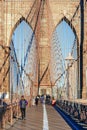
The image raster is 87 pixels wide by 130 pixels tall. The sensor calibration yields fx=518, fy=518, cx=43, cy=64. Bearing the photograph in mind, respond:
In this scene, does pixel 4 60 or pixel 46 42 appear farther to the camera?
pixel 46 42

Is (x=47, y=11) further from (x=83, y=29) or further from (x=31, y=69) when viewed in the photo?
(x=31, y=69)

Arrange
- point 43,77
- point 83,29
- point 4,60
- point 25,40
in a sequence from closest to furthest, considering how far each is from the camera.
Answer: point 25,40
point 4,60
point 83,29
point 43,77

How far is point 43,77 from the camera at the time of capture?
59.0 meters

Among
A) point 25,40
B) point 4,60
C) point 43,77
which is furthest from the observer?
point 43,77

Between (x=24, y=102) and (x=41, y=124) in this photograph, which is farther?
(x=24, y=102)

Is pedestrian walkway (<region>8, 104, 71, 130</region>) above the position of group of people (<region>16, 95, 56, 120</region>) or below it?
below

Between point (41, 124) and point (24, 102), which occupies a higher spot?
point (24, 102)

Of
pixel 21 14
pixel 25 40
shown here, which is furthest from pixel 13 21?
pixel 25 40

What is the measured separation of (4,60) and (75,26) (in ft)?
32.6

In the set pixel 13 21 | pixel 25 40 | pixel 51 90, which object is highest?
pixel 13 21

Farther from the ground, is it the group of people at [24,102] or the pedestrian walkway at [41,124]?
the group of people at [24,102]

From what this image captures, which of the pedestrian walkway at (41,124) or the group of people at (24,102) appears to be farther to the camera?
the group of people at (24,102)

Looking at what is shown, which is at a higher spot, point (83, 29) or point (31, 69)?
point (83, 29)

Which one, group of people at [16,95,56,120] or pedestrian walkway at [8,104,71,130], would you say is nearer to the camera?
pedestrian walkway at [8,104,71,130]
